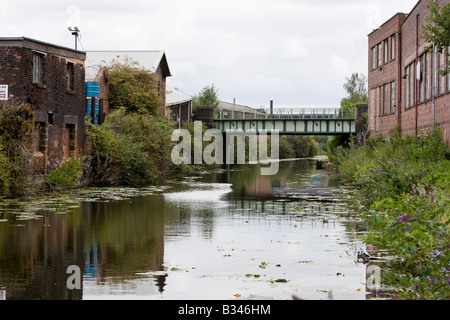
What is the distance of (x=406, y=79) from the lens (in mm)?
42594

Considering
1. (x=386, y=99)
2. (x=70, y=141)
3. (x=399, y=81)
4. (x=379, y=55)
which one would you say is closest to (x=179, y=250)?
(x=70, y=141)

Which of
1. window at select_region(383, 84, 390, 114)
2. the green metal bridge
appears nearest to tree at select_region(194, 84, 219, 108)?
the green metal bridge

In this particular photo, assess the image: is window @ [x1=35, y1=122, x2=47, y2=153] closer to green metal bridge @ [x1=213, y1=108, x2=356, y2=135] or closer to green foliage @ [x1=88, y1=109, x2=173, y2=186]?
green foliage @ [x1=88, y1=109, x2=173, y2=186]

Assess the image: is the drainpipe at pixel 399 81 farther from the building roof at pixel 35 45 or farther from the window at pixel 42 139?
the window at pixel 42 139

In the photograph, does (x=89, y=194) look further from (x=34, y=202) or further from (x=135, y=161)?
(x=135, y=161)

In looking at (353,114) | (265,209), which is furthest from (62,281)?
(353,114)

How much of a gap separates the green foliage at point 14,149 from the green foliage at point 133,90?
2605 centimetres

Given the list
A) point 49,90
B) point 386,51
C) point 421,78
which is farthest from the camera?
point 386,51

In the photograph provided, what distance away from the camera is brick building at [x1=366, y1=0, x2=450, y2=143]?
106 feet

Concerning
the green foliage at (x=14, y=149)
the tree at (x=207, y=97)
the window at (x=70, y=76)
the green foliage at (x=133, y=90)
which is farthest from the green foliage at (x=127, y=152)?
the tree at (x=207, y=97)

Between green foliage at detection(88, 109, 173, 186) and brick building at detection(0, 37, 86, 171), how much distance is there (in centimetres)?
109

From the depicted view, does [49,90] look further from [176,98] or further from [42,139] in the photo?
[176,98]

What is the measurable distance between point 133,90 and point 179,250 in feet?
130

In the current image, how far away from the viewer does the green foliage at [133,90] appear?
51.2 m
